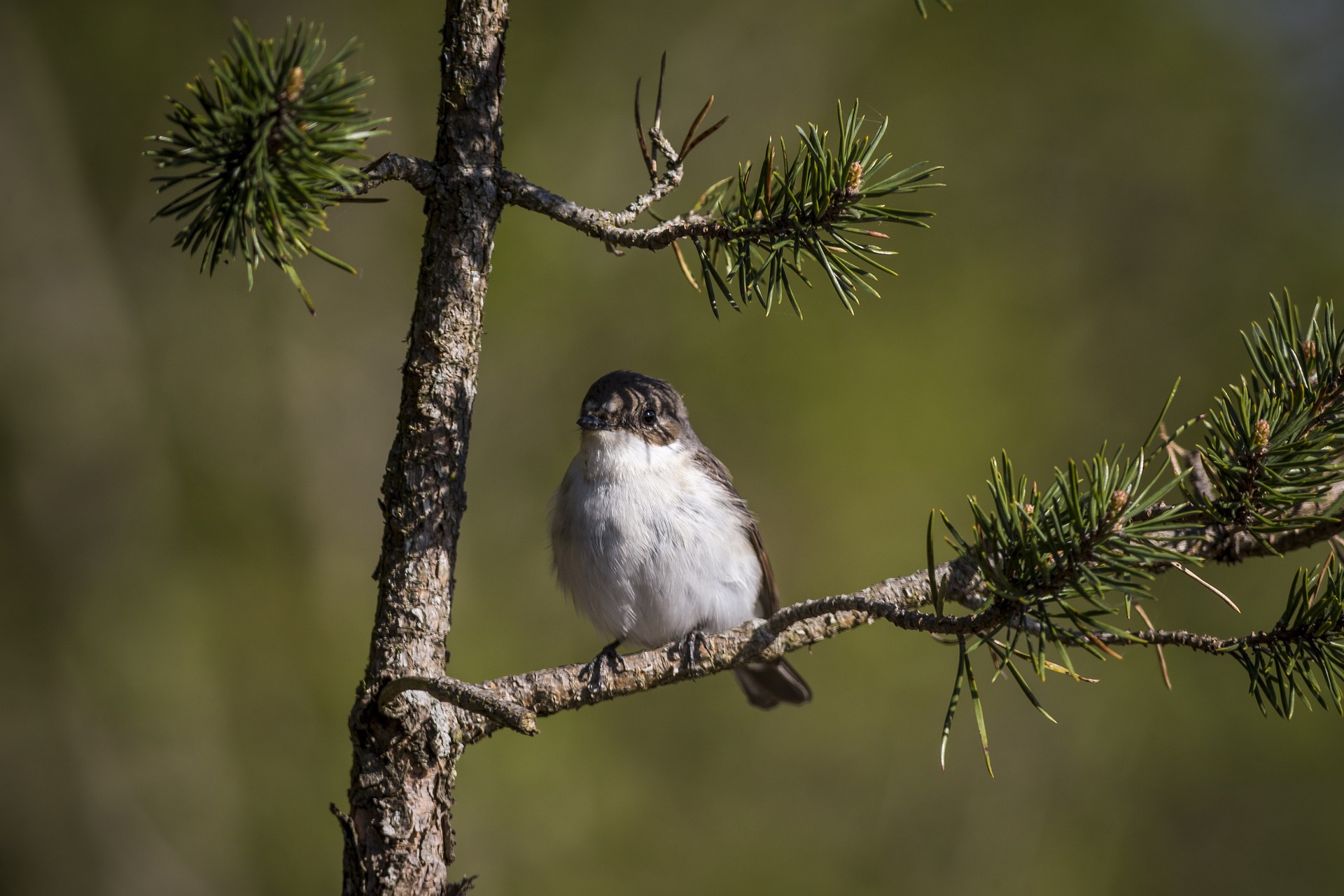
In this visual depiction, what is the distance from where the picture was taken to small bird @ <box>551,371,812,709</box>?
3781 mm

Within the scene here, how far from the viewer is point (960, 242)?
6.23 metres

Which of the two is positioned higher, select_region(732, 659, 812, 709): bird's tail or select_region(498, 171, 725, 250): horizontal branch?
select_region(498, 171, 725, 250): horizontal branch

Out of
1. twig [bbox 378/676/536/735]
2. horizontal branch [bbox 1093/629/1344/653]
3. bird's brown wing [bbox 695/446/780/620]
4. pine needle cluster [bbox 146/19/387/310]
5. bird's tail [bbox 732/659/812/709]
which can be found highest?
bird's brown wing [bbox 695/446/780/620]

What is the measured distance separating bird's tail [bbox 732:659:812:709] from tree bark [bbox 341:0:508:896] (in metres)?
2.64

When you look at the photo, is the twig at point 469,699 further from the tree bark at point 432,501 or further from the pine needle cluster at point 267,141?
the pine needle cluster at point 267,141

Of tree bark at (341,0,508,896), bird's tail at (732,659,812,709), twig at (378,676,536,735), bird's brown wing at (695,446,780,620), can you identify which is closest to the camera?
twig at (378,676,536,735)

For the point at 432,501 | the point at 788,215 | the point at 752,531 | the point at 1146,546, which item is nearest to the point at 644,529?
the point at 752,531

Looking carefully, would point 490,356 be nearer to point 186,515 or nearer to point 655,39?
point 186,515

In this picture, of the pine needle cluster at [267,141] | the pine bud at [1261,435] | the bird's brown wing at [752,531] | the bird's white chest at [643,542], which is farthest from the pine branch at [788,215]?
the bird's brown wing at [752,531]

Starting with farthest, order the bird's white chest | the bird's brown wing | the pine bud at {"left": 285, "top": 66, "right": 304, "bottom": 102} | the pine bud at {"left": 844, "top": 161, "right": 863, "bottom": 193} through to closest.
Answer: the bird's brown wing, the bird's white chest, the pine bud at {"left": 844, "top": 161, "right": 863, "bottom": 193}, the pine bud at {"left": 285, "top": 66, "right": 304, "bottom": 102}

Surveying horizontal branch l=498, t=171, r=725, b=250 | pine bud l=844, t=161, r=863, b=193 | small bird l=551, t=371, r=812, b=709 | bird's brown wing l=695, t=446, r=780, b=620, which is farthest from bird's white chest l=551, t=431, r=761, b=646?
pine bud l=844, t=161, r=863, b=193

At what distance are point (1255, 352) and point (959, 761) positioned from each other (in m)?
4.42

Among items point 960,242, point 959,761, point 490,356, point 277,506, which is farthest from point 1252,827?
point 277,506

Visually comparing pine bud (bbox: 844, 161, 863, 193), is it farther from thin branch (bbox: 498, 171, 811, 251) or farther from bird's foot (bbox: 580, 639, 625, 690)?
bird's foot (bbox: 580, 639, 625, 690)
